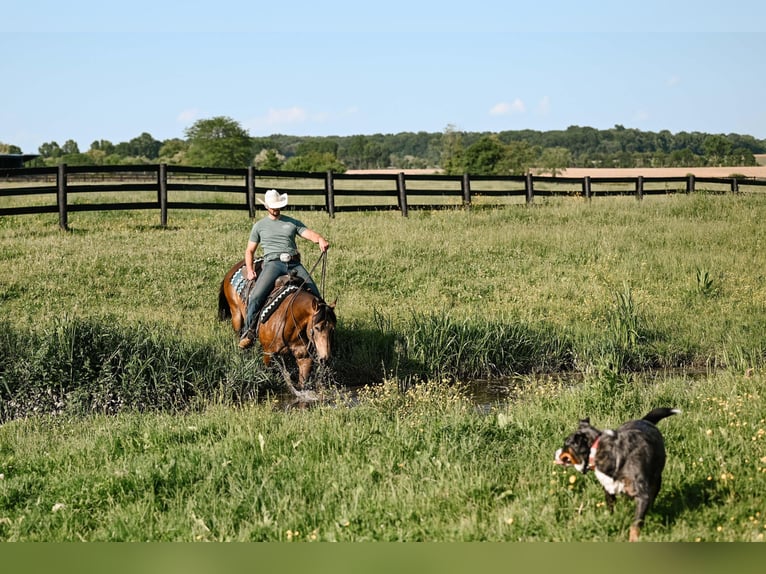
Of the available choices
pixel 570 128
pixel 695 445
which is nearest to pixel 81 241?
pixel 695 445

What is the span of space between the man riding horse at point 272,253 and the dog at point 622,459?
5.94 meters

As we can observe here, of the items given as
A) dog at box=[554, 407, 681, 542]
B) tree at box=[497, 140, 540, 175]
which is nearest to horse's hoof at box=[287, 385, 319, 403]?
dog at box=[554, 407, 681, 542]

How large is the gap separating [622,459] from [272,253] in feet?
21.6

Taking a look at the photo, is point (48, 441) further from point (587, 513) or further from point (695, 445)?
point (695, 445)

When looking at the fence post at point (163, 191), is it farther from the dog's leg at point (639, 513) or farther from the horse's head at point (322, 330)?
the dog's leg at point (639, 513)

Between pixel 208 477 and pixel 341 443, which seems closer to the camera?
pixel 208 477

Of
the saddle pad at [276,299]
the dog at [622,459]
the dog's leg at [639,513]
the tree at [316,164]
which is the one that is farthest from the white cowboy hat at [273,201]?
the tree at [316,164]

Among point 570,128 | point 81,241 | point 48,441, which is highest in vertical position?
point 570,128

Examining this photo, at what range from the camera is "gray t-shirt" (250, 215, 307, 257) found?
10453 millimetres

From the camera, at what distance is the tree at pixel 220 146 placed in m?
117

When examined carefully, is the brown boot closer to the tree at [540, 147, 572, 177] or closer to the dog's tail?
the dog's tail

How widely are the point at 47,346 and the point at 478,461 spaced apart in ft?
19.3

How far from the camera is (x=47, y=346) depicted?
9914mm

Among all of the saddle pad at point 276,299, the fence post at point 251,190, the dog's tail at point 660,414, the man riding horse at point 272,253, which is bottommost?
the dog's tail at point 660,414
